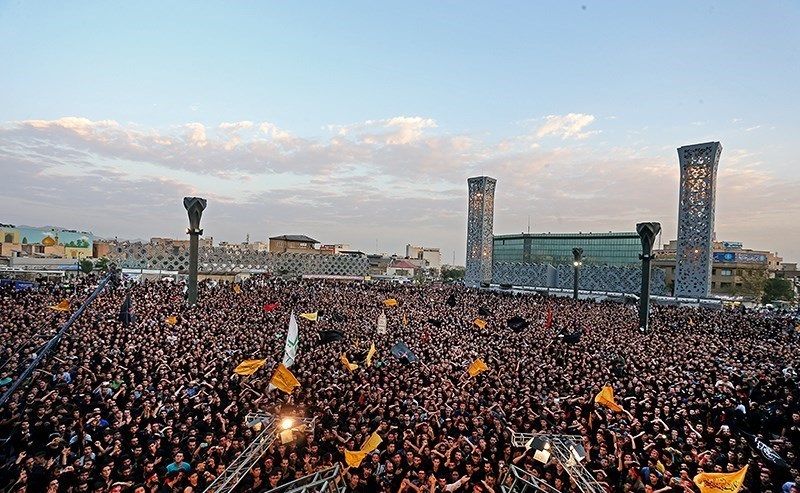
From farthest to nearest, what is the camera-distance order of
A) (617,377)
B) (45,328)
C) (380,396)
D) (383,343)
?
(383,343), (45,328), (617,377), (380,396)

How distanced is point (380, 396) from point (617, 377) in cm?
697

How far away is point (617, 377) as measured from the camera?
1268cm

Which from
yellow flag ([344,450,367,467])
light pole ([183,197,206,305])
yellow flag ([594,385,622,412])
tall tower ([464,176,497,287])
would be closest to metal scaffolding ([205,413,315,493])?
yellow flag ([344,450,367,467])

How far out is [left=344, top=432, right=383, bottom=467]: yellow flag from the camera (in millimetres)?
7133

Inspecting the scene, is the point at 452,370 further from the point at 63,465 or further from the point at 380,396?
the point at 63,465

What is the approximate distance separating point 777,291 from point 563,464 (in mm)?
55786

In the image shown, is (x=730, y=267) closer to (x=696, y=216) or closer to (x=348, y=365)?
(x=696, y=216)

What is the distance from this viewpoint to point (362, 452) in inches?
289

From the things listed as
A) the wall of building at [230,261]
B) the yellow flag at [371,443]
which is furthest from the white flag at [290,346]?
the wall of building at [230,261]

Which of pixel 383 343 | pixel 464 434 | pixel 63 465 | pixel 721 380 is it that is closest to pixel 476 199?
pixel 383 343

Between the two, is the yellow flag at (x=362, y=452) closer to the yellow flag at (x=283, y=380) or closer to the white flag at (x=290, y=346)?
the yellow flag at (x=283, y=380)

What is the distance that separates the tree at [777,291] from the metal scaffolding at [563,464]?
175 ft

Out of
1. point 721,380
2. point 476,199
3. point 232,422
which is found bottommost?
point 232,422

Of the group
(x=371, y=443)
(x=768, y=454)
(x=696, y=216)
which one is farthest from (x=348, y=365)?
(x=696, y=216)
